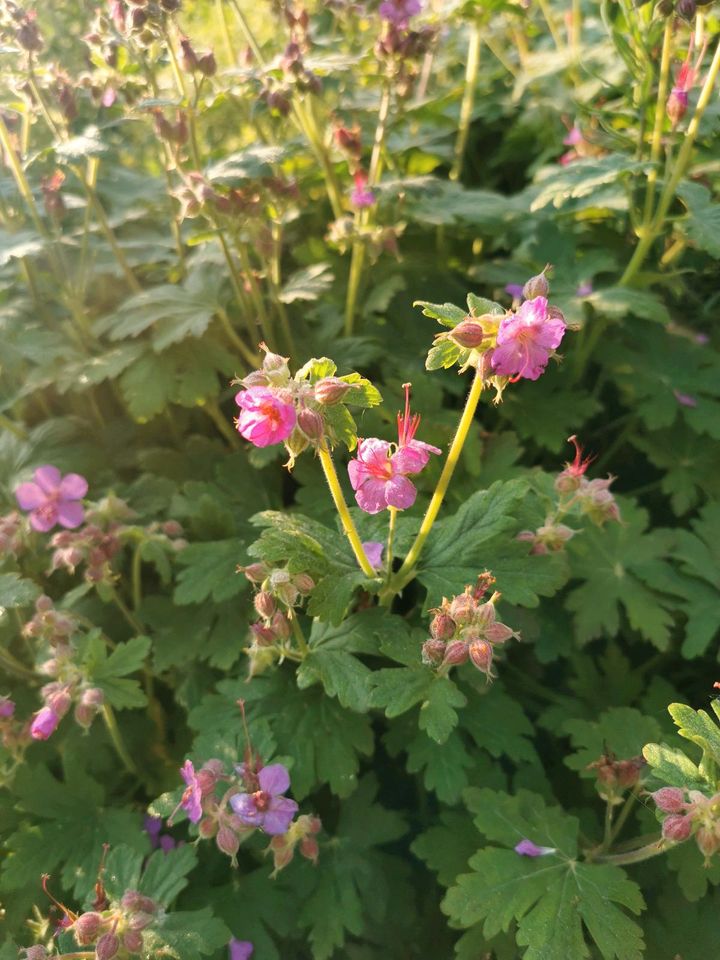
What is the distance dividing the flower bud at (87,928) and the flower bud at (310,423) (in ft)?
2.94

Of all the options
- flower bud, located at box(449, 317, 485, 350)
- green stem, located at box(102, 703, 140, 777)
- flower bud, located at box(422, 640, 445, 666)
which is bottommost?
green stem, located at box(102, 703, 140, 777)

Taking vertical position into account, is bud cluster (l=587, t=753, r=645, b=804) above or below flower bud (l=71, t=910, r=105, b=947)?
below

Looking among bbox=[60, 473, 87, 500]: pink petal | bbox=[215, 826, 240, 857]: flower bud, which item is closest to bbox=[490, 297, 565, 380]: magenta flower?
bbox=[215, 826, 240, 857]: flower bud

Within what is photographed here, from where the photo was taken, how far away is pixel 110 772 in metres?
1.97

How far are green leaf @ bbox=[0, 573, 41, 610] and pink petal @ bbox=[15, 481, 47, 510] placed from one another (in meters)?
0.28

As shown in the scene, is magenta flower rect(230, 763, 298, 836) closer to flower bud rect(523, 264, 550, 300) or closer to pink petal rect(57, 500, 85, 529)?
pink petal rect(57, 500, 85, 529)

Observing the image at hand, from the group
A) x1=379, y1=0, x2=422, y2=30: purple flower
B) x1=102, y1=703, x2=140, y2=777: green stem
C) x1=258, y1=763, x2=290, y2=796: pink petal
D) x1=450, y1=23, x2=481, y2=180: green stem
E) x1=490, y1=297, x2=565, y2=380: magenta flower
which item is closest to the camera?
x1=490, y1=297, x2=565, y2=380: magenta flower

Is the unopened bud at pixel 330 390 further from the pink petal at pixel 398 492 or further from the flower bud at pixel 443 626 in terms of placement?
the flower bud at pixel 443 626

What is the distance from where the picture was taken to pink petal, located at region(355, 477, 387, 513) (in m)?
1.26

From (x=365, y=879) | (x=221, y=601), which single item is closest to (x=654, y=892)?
(x=365, y=879)

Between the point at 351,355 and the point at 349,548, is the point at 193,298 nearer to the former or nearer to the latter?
the point at 351,355

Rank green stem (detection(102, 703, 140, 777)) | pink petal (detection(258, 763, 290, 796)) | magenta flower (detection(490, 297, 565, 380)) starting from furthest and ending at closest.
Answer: green stem (detection(102, 703, 140, 777)) < pink petal (detection(258, 763, 290, 796)) < magenta flower (detection(490, 297, 565, 380))

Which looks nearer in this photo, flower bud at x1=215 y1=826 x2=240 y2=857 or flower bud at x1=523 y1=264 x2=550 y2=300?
flower bud at x1=523 y1=264 x2=550 y2=300

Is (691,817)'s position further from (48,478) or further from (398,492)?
(48,478)
